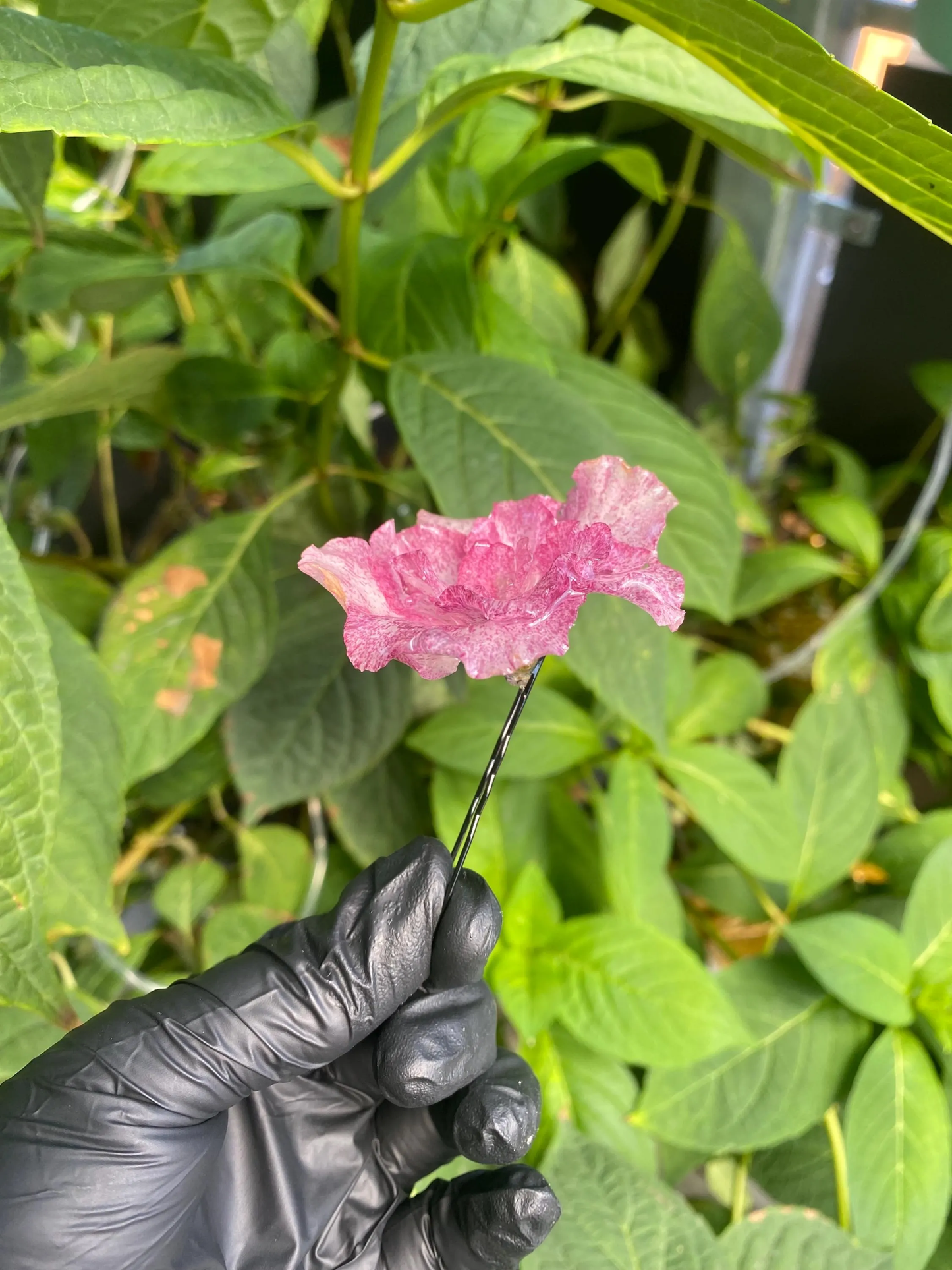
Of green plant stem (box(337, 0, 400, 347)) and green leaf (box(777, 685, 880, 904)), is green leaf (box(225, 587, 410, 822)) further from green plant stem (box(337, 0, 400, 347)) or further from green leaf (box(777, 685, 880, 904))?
green leaf (box(777, 685, 880, 904))

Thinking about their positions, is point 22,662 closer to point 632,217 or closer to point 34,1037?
point 34,1037

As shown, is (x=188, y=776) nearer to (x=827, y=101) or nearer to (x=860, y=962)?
(x=860, y=962)

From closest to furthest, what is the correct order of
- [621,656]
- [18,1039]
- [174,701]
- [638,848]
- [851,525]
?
[18,1039] < [621,656] < [174,701] < [638,848] < [851,525]

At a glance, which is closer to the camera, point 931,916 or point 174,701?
point 174,701

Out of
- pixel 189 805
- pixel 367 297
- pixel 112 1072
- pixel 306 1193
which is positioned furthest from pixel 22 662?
pixel 189 805

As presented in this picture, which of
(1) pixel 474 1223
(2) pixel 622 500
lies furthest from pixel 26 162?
(1) pixel 474 1223

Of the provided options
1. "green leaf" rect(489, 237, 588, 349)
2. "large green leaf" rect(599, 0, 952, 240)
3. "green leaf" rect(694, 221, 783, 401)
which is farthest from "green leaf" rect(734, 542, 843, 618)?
"large green leaf" rect(599, 0, 952, 240)

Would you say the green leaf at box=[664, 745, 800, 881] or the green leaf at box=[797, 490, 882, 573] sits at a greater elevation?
the green leaf at box=[797, 490, 882, 573]
